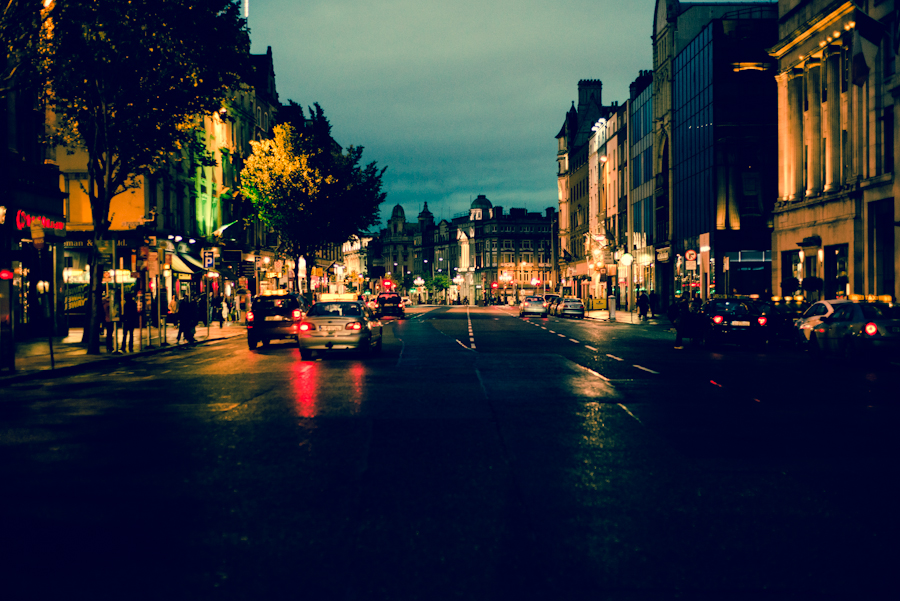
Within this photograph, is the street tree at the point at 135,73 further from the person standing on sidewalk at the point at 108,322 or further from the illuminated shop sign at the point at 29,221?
the illuminated shop sign at the point at 29,221

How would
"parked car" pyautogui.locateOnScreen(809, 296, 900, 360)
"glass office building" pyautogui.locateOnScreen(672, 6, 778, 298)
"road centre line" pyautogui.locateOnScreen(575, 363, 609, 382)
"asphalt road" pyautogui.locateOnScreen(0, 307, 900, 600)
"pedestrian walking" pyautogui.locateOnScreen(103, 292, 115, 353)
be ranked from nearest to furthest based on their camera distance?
"asphalt road" pyautogui.locateOnScreen(0, 307, 900, 600) < "road centre line" pyautogui.locateOnScreen(575, 363, 609, 382) < "parked car" pyautogui.locateOnScreen(809, 296, 900, 360) < "pedestrian walking" pyautogui.locateOnScreen(103, 292, 115, 353) < "glass office building" pyautogui.locateOnScreen(672, 6, 778, 298)

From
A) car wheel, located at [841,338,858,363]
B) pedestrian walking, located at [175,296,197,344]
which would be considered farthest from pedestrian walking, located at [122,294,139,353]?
car wheel, located at [841,338,858,363]

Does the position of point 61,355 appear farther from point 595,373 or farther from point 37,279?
point 595,373

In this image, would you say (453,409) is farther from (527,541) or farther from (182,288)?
(182,288)

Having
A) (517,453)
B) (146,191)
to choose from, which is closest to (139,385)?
(517,453)

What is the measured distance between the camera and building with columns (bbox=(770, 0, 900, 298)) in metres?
35.7

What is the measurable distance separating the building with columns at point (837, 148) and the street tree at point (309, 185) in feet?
84.5

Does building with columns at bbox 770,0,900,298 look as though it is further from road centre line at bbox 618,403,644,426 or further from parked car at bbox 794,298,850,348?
road centre line at bbox 618,403,644,426

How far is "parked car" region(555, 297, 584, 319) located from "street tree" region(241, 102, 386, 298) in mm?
15355

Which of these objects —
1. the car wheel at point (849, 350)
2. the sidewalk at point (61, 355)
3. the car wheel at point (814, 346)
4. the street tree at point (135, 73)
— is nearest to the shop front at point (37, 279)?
the sidewalk at point (61, 355)

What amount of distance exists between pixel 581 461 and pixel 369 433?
9.14 ft

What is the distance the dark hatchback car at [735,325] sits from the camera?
2758cm

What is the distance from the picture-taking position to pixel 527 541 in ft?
18.7

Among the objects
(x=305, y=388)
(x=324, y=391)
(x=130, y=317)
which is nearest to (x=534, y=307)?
(x=130, y=317)
